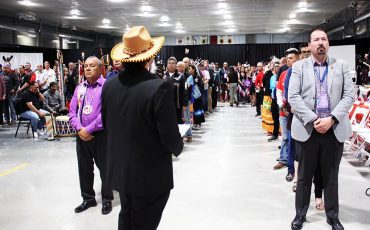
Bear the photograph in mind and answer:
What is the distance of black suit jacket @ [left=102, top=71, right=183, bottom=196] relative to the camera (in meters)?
1.91

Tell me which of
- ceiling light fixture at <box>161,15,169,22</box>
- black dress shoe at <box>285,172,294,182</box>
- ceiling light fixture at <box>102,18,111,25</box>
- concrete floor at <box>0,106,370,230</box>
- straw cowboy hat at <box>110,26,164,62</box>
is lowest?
concrete floor at <box>0,106,370,230</box>

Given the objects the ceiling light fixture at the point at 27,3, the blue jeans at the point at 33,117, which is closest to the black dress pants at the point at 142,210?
the blue jeans at the point at 33,117

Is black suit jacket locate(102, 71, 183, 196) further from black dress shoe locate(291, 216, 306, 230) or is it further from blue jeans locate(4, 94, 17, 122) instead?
blue jeans locate(4, 94, 17, 122)

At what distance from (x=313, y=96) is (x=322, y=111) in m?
0.13

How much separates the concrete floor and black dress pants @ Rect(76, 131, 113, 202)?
0.19 metres

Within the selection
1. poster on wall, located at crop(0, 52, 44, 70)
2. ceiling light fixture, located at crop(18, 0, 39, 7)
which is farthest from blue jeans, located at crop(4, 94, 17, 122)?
ceiling light fixture, located at crop(18, 0, 39, 7)

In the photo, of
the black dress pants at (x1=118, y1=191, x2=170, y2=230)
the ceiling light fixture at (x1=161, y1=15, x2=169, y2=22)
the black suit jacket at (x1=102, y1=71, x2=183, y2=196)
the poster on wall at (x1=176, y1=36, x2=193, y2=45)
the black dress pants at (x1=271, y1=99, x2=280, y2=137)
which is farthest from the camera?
the poster on wall at (x1=176, y1=36, x2=193, y2=45)

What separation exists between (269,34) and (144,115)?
23.8 meters

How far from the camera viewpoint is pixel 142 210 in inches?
→ 80.5

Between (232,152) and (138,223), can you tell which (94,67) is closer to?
(138,223)

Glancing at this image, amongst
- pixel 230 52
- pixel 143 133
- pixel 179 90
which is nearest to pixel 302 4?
pixel 179 90

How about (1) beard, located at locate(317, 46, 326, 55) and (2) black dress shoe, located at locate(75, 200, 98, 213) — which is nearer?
(1) beard, located at locate(317, 46, 326, 55)

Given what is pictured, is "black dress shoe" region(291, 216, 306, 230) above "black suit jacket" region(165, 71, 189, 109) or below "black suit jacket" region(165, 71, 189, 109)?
below

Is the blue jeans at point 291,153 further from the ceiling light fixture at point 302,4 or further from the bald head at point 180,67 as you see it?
the ceiling light fixture at point 302,4
